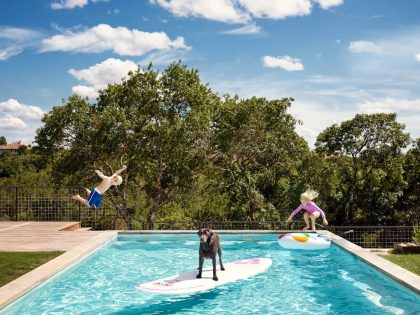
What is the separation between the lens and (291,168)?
26984 millimetres

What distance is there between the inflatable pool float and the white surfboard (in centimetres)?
346

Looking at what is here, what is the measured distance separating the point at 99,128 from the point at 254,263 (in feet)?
42.0

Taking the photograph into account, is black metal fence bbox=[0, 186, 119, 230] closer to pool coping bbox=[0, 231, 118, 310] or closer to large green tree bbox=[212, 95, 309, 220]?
pool coping bbox=[0, 231, 118, 310]

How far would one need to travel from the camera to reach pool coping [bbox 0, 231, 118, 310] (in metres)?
8.12

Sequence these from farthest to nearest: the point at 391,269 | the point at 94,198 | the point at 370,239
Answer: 1. the point at 370,239
2. the point at 94,198
3. the point at 391,269

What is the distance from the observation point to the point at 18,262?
35.7 ft

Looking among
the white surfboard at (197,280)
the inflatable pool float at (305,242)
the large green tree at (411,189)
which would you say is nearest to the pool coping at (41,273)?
the white surfboard at (197,280)

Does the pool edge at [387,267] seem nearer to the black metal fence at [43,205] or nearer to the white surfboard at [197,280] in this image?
the white surfboard at [197,280]

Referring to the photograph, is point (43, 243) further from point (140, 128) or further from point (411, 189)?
point (411, 189)

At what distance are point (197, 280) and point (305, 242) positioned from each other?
5.99 m

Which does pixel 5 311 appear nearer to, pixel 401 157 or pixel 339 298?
pixel 339 298

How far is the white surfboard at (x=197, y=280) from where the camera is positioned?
941 cm

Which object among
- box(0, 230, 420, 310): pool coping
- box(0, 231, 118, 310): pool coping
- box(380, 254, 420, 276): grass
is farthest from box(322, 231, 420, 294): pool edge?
box(0, 231, 118, 310): pool coping

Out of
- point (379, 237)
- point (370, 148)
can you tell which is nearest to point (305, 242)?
point (379, 237)
